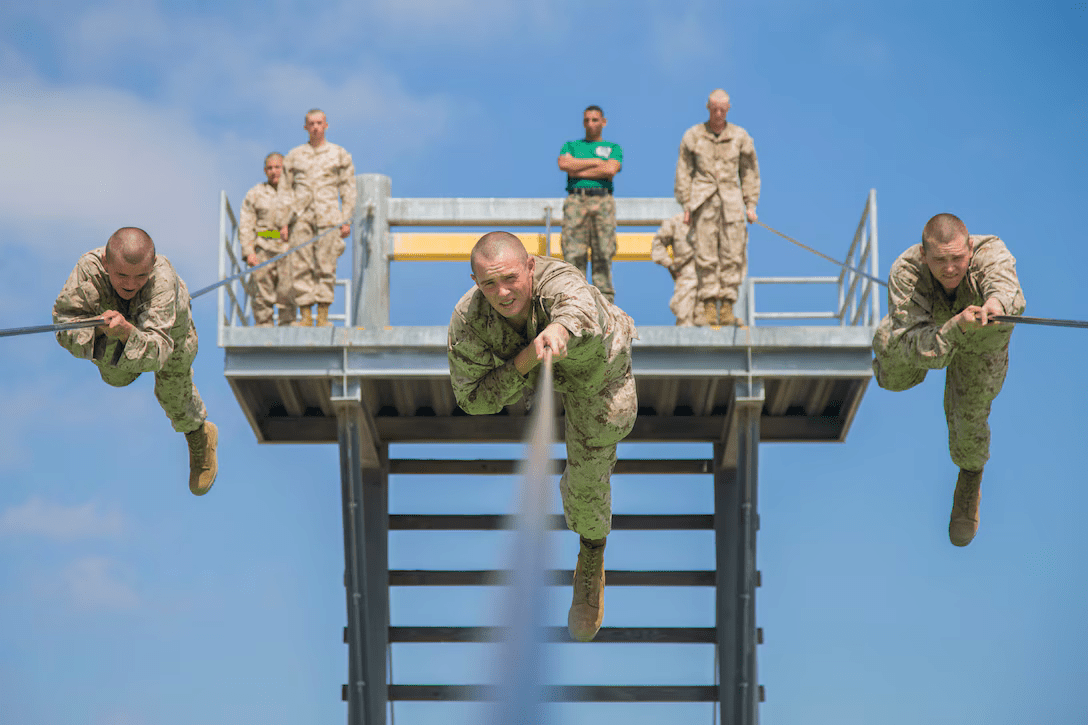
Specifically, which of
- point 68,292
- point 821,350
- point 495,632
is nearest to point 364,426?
point 821,350

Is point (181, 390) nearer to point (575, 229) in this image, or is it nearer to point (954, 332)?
point (575, 229)

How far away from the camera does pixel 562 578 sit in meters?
17.4

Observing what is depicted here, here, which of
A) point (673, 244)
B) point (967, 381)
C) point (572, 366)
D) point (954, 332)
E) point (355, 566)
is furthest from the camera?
point (355, 566)

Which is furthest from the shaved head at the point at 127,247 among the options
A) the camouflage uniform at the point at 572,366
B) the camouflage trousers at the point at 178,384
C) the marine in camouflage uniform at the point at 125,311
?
the camouflage uniform at the point at 572,366

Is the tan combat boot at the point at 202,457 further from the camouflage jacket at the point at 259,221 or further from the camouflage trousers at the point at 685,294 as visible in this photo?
the camouflage trousers at the point at 685,294

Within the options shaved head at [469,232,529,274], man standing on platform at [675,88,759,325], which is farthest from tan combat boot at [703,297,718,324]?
shaved head at [469,232,529,274]

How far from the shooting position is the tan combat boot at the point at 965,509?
12617 millimetres

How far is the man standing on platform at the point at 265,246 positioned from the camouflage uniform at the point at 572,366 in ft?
19.8

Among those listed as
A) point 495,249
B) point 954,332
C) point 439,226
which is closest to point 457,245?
point 439,226

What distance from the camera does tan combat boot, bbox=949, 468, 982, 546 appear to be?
1262 cm

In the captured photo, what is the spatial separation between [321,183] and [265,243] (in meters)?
0.99

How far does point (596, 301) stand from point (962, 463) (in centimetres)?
422

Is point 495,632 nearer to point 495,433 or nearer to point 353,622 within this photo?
point 353,622

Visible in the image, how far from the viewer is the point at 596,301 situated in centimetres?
939
